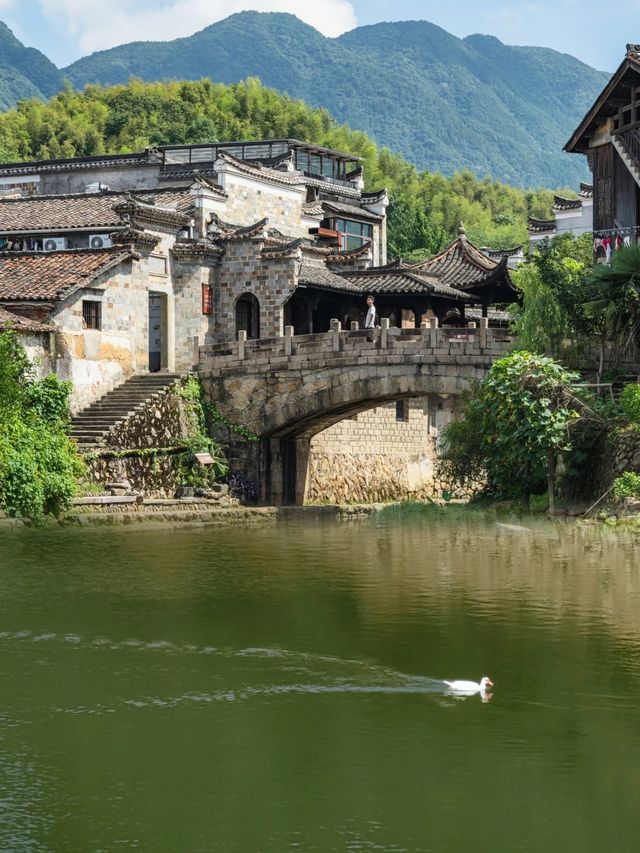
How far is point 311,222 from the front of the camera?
57.8 meters

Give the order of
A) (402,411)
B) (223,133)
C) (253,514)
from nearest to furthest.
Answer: (253,514) → (402,411) → (223,133)

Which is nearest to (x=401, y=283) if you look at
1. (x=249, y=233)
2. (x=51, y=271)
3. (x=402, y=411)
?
(x=402, y=411)

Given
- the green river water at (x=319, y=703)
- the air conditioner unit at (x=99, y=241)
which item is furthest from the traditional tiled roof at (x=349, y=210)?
the green river water at (x=319, y=703)

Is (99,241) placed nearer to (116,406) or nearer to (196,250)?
(196,250)

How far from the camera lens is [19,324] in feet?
127

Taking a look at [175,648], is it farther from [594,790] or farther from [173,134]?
[173,134]

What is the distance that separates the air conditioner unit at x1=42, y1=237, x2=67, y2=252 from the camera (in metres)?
47.4

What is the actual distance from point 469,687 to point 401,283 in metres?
29.7

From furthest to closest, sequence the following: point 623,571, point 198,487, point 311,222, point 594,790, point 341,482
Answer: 1. point 311,222
2. point 341,482
3. point 198,487
4. point 623,571
5. point 594,790

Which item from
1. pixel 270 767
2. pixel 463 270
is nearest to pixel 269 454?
pixel 463 270

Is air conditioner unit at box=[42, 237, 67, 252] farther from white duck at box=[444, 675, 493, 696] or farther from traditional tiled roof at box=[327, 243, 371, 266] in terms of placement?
white duck at box=[444, 675, 493, 696]

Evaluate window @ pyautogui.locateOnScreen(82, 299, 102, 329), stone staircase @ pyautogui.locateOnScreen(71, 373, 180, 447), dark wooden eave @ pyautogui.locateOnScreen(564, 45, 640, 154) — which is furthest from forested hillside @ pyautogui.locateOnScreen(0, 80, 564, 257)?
dark wooden eave @ pyautogui.locateOnScreen(564, 45, 640, 154)

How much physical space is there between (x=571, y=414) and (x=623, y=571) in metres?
7.76

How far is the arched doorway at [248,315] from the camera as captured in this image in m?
47.4
